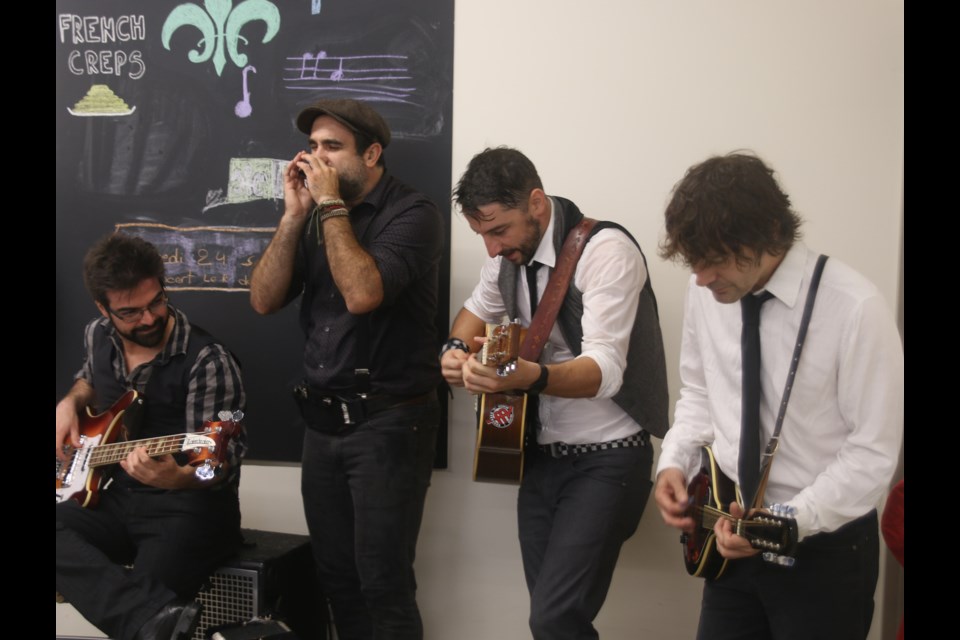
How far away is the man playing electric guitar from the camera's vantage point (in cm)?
277

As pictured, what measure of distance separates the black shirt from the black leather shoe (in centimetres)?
77

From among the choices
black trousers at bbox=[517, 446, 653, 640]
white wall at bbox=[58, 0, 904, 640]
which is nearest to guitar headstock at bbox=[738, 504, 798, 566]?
black trousers at bbox=[517, 446, 653, 640]

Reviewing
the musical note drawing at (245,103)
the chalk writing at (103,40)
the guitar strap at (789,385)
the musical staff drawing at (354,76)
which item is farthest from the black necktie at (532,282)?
the chalk writing at (103,40)

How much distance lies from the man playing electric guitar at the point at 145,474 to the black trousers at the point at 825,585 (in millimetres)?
1747

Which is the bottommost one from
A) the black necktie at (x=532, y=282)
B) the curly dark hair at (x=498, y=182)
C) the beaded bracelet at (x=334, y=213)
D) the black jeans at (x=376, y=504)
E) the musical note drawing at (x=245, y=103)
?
the black jeans at (x=376, y=504)

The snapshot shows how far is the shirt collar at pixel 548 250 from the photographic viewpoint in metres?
2.54

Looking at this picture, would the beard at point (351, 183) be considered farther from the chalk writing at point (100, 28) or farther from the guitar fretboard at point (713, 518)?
the guitar fretboard at point (713, 518)

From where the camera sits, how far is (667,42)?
309 centimetres

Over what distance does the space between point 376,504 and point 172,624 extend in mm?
699

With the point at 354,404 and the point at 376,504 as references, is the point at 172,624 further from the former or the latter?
the point at 354,404

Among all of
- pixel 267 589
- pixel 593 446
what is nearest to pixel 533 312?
pixel 593 446

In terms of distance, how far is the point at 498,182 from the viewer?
248 centimetres

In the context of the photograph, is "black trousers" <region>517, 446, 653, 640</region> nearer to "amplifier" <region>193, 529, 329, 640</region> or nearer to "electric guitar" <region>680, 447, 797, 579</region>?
"electric guitar" <region>680, 447, 797, 579</region>

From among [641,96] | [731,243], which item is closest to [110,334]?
[641,96]
